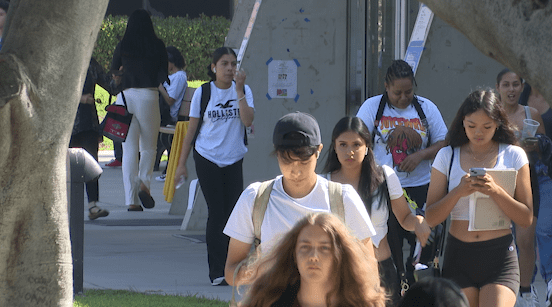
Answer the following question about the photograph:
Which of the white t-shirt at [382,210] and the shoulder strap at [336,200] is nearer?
the shoulder strap at [336,200]

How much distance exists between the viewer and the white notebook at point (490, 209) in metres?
5.17

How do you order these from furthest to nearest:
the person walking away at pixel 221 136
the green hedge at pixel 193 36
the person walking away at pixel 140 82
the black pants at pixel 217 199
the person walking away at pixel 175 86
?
the green hedge at pixel 193 36 < the person walking away at pixel 175 86 < the person walking away at pixel 140 82 < the person walking away at pixel 221 136 < the black pants at pixel 217 199

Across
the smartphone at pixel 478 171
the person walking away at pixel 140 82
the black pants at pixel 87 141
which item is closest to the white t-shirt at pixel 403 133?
the smartphone at pixel 478 171

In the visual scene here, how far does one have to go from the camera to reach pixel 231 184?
25.6 feet

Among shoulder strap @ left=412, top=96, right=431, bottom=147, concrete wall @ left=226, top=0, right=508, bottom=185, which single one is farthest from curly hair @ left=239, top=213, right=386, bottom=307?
concrete wall @ left=226, top=0, right=508, bottom=185

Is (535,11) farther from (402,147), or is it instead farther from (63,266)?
(402,147)

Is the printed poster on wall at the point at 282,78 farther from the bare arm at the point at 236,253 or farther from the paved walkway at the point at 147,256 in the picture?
the bare arm at the point at 236,253

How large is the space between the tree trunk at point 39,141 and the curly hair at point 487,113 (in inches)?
85.4

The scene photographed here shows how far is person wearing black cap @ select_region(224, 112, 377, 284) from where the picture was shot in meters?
4.12

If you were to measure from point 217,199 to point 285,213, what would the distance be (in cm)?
356

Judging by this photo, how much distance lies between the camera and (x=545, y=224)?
6.80 metres

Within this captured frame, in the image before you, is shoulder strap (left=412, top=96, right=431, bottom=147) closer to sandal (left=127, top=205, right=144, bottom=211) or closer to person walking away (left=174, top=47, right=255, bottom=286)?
person walking away (left=174, top=47, right=255, bottom=286)

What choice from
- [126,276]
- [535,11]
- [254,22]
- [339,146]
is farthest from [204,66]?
[535,11]

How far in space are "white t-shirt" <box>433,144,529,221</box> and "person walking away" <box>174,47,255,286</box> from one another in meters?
2.65
